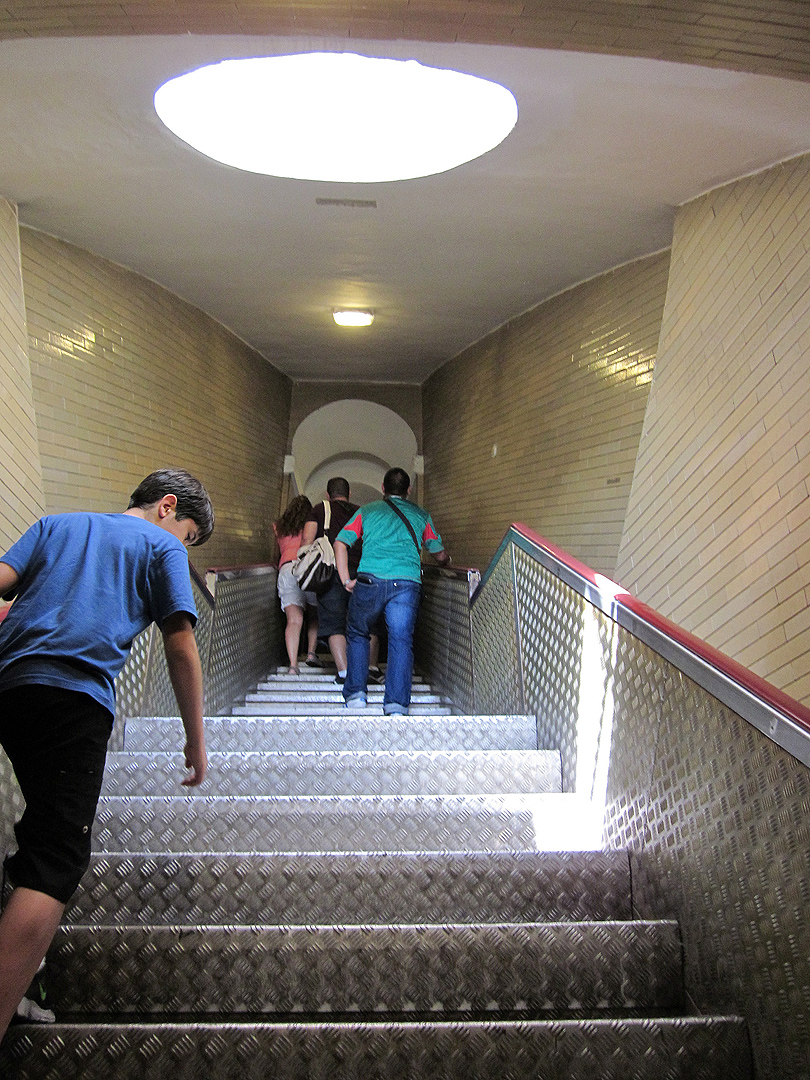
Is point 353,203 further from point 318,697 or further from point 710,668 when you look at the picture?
point 710,668

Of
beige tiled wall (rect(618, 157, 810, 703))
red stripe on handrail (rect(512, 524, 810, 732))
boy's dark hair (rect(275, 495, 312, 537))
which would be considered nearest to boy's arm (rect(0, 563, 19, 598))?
red stripe on handrail (rect(512, 524, 810, 732))

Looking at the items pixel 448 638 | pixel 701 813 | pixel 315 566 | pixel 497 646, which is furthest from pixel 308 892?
pixel 315 566

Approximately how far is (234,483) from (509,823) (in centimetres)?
687


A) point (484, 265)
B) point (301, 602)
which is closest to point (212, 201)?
point (484, 265)

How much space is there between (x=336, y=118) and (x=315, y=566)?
11.1 ft

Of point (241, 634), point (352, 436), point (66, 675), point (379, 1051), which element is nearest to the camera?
point (379, 1051)

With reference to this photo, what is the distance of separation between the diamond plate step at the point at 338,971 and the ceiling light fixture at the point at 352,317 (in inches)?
268

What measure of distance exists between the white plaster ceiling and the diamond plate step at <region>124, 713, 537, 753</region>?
114 inches

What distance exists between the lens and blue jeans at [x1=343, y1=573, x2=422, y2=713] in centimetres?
582

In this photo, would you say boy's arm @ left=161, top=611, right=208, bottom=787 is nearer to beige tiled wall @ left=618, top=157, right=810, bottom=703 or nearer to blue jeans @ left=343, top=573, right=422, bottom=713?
beige tiled wall @ left=618, top=157, right=810, bottom=703

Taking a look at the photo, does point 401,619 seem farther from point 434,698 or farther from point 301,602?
point 301,602

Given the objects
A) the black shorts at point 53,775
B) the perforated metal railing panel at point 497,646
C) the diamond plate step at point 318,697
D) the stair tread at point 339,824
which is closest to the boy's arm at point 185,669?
the black shorts at point 53,775

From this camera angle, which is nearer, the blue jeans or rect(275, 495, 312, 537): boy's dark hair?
the blue jeans

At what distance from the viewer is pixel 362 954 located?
239 centimetres
